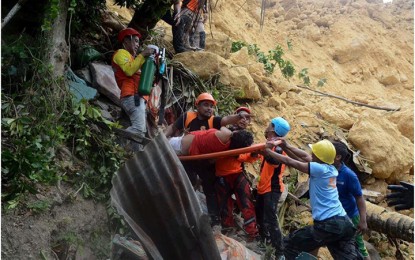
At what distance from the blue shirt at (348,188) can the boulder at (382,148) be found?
315cm

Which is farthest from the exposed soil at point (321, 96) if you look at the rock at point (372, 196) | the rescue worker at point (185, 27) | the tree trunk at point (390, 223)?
the rescue worker at point (185, 27)

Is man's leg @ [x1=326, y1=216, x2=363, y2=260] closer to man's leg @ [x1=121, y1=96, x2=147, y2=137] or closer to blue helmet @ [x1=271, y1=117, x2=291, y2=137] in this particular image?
blue helmet @ [x1=271, y1=117, x2=291, y2=137]

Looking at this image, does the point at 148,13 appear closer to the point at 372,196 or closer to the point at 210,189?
the point at 210,189

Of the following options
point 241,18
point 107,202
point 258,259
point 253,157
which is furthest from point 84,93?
point 241,18

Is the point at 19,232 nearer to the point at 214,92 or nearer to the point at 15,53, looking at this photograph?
the point at 15,53

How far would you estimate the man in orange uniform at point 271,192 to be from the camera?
198 inches

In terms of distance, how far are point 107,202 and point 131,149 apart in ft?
2.66

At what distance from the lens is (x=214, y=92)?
287 inches

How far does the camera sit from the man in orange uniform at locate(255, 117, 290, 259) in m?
5.02

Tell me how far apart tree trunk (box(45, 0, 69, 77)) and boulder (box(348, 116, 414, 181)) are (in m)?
5.20

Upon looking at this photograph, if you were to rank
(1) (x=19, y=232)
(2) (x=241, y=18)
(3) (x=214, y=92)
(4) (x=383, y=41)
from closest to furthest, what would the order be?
(1) (x=19, y=232) < (3) (x=214, y=92) < (2) (x=241, y=18) < (4) (x=383, y=41)

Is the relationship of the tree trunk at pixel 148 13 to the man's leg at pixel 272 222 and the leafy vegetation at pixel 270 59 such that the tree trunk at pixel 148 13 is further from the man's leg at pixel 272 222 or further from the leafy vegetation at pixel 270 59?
the leafy vegetation at pixel 270 59

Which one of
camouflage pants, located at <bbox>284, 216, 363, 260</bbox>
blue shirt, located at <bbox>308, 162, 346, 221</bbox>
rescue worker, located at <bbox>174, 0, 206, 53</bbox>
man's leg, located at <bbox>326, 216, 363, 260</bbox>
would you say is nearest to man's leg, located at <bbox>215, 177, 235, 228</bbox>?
camouflage pants, located at <bbox>284, 216, 363, 260</bbox>

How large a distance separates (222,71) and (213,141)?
3348 mm
